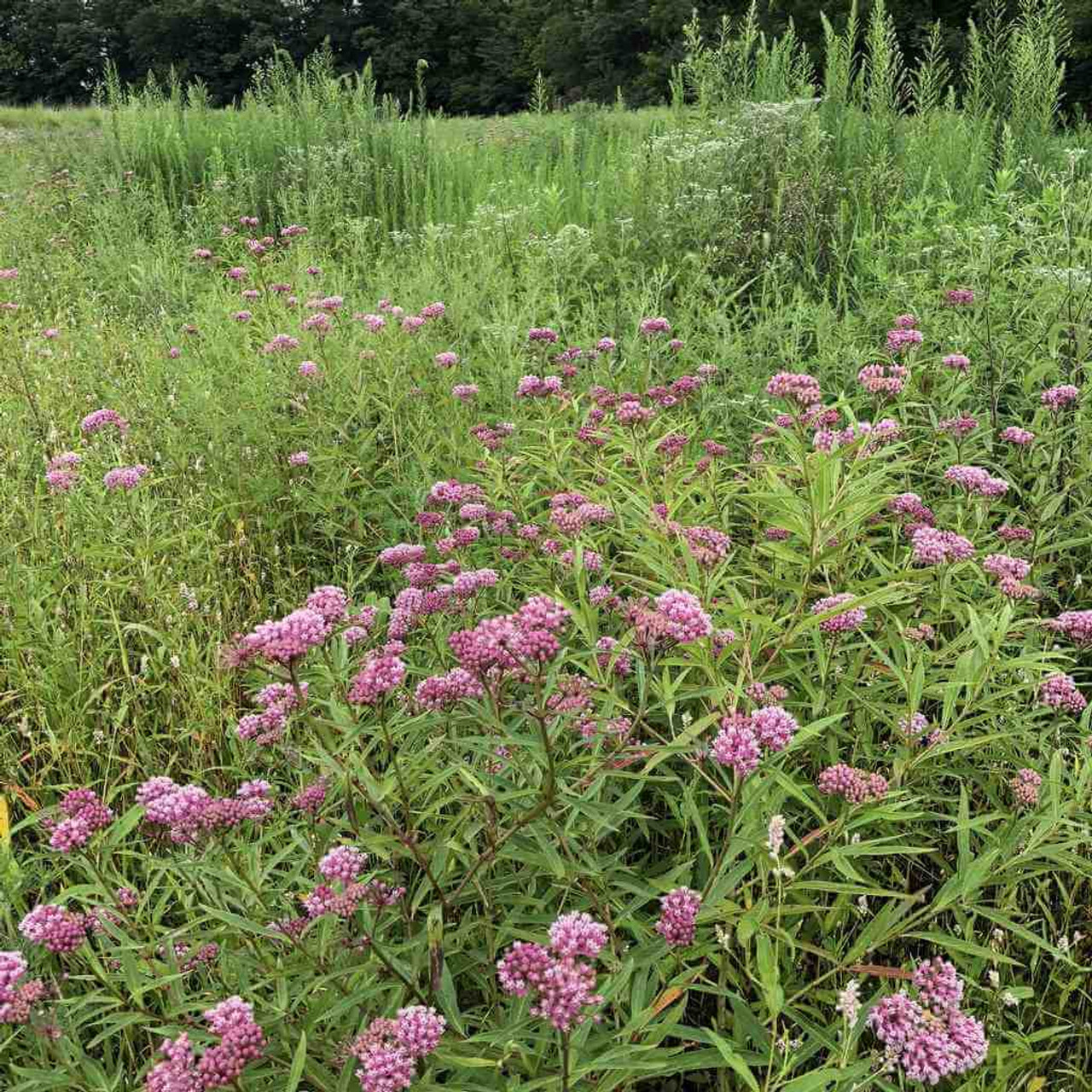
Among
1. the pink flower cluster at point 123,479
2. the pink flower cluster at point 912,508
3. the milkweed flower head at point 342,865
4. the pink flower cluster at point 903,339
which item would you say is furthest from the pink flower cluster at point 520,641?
the pink flower cluster at point 903,339

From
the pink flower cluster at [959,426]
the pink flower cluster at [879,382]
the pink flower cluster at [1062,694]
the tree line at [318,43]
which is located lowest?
the pink flower cluster at [1062,694]

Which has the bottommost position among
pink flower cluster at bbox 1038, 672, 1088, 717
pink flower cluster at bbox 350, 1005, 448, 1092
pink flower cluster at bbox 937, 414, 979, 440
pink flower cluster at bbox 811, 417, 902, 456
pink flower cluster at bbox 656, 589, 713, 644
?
pink flower cluster at bbox 350, 1005, 448, 1092

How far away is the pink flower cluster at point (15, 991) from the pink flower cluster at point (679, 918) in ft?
3.07

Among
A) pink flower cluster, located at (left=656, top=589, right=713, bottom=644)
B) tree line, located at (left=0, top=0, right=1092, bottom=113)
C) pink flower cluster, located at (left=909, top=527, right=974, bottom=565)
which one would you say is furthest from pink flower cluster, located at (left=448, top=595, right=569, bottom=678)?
tree line, located at (left=0, top=0, right=1092, bottom=113)

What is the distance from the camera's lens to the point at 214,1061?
3.68 ft

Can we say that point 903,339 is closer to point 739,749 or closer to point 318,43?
point 739,749

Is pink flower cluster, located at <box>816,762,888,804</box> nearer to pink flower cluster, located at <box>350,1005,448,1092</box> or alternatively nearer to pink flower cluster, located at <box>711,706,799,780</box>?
pink flower cluster, located at <box>711,706,799,780</box>

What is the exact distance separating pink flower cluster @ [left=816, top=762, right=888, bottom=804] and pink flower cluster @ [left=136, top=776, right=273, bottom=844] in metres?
1.00

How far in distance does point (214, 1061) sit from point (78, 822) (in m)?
0.54

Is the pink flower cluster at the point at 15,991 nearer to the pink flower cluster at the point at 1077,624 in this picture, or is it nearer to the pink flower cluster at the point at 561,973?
the pink flower cluster at the point at 561,973

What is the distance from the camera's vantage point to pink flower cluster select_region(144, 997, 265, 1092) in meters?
1.12

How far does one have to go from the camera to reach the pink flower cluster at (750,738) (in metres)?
1.37

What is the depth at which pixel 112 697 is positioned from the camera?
2824mm

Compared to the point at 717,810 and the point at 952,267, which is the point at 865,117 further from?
the point at 717,810
